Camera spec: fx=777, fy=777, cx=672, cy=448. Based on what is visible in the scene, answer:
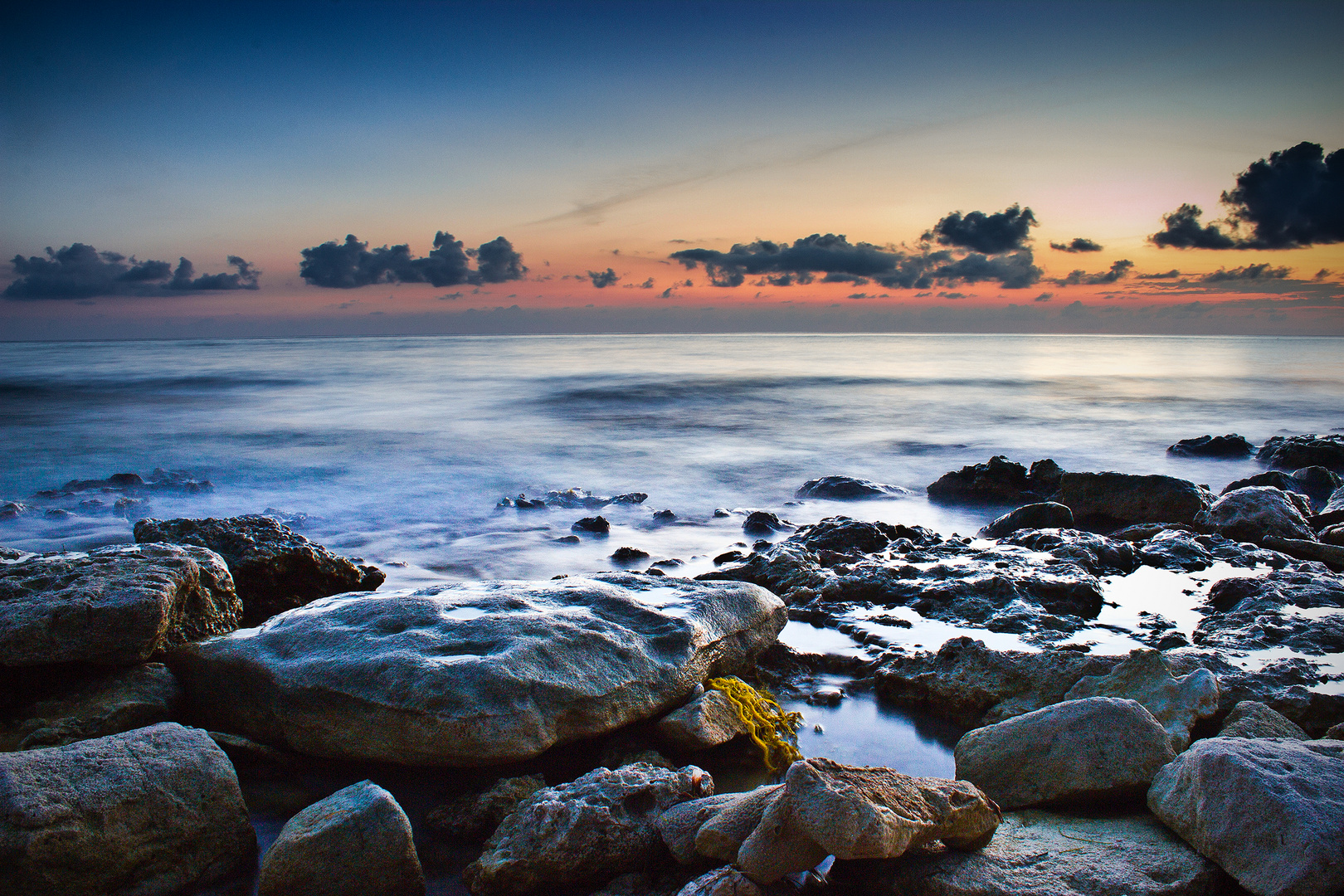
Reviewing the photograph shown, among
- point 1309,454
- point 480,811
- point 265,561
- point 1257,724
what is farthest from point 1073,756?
point 1309,454

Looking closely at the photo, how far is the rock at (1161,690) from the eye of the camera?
3232 millimetres

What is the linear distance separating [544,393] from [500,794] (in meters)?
23.9

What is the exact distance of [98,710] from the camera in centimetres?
331

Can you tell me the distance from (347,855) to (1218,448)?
14.6 meters

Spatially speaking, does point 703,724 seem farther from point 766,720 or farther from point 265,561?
point 265,561

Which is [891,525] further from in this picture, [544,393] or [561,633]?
[544,393]

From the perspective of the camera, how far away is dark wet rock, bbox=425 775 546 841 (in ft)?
9.43

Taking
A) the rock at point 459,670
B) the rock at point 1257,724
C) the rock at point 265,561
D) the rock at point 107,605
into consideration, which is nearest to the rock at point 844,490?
the rock at point 459,670

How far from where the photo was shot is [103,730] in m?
3.24

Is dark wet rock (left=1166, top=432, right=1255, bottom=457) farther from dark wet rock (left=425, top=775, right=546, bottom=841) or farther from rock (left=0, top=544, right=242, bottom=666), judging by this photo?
rock (left=0, top=544, right=242, bottom=666)

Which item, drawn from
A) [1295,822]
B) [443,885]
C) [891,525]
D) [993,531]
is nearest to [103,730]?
[443,885]

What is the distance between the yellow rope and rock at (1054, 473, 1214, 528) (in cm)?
582

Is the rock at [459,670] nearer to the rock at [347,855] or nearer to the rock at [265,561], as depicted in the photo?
the rock at [347,855]

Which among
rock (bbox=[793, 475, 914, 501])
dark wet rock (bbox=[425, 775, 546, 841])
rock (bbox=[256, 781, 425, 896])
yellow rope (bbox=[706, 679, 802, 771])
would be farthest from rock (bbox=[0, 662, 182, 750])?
rock (bbox=[793, 475, 914, 501])
